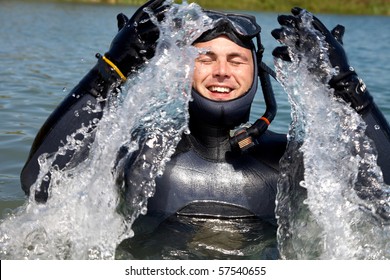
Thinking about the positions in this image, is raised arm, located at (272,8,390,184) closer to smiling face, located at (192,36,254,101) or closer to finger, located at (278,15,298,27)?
finger, located at (278,15,298,27)

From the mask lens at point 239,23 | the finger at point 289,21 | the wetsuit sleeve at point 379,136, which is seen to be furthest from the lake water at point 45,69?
the wetsuit sleeve at point 379,136

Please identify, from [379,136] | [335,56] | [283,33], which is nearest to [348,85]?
[335,56]

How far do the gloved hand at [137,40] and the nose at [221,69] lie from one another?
33 centimetres

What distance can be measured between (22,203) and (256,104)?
3.65 metres

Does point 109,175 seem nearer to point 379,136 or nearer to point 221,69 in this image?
point 221,69

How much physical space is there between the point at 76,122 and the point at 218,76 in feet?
2.49

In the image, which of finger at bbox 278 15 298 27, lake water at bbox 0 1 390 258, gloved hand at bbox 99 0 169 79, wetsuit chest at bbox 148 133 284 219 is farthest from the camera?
lake water at bbox 0 1 390 258

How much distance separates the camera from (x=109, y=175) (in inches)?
126

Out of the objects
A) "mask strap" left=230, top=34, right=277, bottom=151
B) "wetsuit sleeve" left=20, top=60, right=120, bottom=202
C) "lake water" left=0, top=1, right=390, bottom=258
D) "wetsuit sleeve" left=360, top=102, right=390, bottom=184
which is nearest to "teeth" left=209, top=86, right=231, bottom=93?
"mask strap" left=230, top=34, right=277, bottom=151

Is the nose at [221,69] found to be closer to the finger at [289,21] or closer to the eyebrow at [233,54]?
the eyebrow at [233,54]

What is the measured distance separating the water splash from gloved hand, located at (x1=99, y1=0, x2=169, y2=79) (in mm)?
685

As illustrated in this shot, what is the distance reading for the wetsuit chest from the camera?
3.38m

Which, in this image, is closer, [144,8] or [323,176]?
[144,8]
